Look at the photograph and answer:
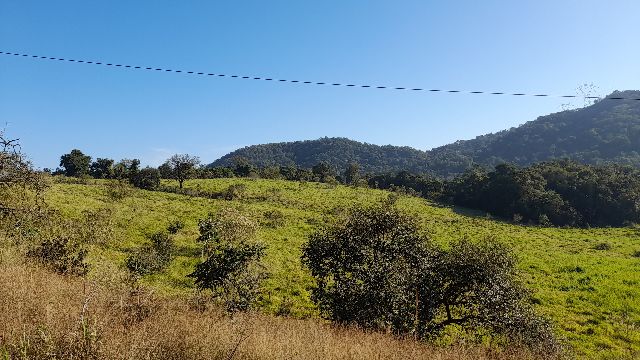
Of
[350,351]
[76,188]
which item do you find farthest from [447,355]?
[76,188]

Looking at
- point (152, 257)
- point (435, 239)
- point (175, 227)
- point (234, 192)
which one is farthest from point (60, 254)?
point (234, 192)

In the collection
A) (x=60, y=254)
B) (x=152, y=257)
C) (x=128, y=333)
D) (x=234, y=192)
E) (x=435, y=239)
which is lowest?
(x=435, y=239)

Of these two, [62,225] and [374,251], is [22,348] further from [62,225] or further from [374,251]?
[374,251]

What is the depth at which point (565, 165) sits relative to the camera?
102125 mm

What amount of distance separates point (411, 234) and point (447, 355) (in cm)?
980

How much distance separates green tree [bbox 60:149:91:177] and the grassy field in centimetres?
2832

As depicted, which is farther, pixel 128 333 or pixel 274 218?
pixel 274 218

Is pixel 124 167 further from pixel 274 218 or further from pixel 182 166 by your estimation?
pixel 274 218

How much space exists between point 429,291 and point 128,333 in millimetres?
11887

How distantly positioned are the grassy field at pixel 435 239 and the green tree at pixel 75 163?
28.3 meters

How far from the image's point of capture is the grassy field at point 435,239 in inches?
982

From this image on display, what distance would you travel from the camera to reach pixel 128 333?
20.4 ft

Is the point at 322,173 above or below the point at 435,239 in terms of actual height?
above

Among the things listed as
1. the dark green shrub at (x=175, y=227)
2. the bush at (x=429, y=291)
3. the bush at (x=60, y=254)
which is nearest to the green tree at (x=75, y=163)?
the dark green shrub at (x=175, y=227)
